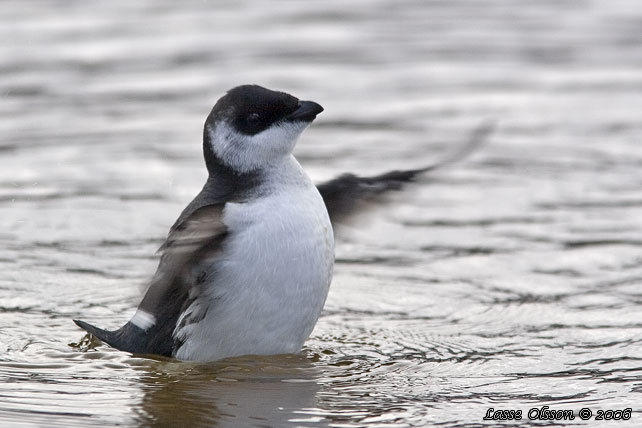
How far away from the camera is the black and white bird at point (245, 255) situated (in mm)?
6230

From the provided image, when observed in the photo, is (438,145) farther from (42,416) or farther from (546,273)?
(42,416)

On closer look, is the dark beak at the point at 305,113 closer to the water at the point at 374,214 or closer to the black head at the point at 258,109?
the black head at the point at 258,109

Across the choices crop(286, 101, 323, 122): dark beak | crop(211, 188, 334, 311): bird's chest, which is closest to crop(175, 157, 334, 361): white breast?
crop(211, 188, 334, 311): bird's chest

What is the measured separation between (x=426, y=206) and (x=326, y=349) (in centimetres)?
295

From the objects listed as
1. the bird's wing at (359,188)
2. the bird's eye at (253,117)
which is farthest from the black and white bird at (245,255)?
the bird's wing at (359,188)

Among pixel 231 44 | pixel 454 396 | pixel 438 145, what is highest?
pixel 231 44

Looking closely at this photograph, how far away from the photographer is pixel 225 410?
5.97 meters

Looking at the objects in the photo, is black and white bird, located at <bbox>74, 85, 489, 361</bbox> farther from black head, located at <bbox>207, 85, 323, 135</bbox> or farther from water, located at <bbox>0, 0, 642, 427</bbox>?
water, located at <bbox>0, 0, 642, 427</bbox>

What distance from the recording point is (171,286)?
6508 mm

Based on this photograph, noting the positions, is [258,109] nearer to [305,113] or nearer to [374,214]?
[305,113]

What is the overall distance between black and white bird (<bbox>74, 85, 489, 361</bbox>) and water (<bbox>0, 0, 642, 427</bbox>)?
0.18 meters

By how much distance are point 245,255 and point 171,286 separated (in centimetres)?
53

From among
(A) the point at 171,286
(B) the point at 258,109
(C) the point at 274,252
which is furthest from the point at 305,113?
(A) the point at 171,286

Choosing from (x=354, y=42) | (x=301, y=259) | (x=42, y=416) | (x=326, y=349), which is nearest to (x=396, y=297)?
→ (x=326, y=349)
